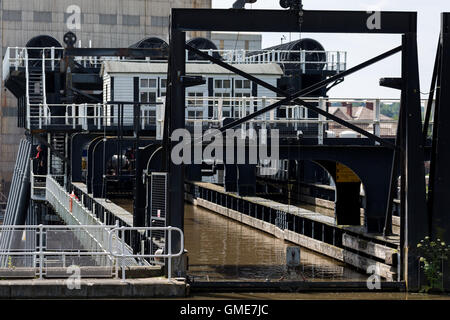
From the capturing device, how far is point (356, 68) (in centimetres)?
1938

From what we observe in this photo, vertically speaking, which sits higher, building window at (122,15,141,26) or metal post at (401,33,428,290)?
building window at (122,15,141,26)

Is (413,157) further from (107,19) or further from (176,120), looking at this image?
(107,19)

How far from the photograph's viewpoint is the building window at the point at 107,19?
3873 inches

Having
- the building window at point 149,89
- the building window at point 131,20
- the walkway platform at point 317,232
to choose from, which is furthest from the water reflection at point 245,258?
the building window at point 131,20

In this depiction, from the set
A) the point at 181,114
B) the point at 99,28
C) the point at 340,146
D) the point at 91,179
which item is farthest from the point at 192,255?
the point at 99,28

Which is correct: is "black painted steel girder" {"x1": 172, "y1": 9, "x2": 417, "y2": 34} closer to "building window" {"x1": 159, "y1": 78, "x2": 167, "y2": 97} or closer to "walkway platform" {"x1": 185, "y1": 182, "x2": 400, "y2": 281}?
"walkway platform" {"x1": 185, "y1": 182, "x2": 400, "y2": 281}

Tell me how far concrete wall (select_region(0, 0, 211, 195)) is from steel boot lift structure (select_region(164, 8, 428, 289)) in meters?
76.7

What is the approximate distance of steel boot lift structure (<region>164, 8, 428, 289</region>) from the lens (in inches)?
743

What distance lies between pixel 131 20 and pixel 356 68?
81.7 meters

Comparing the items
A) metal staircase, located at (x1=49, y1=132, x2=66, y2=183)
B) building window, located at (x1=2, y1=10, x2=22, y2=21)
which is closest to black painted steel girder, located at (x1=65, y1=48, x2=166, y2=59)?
metal staircase, located at (x1=49, y1=132, x2=66, y2=183)

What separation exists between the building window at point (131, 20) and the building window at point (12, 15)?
10443 millimetres

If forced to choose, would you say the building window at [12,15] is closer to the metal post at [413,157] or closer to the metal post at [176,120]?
the metal post at [176,120]
